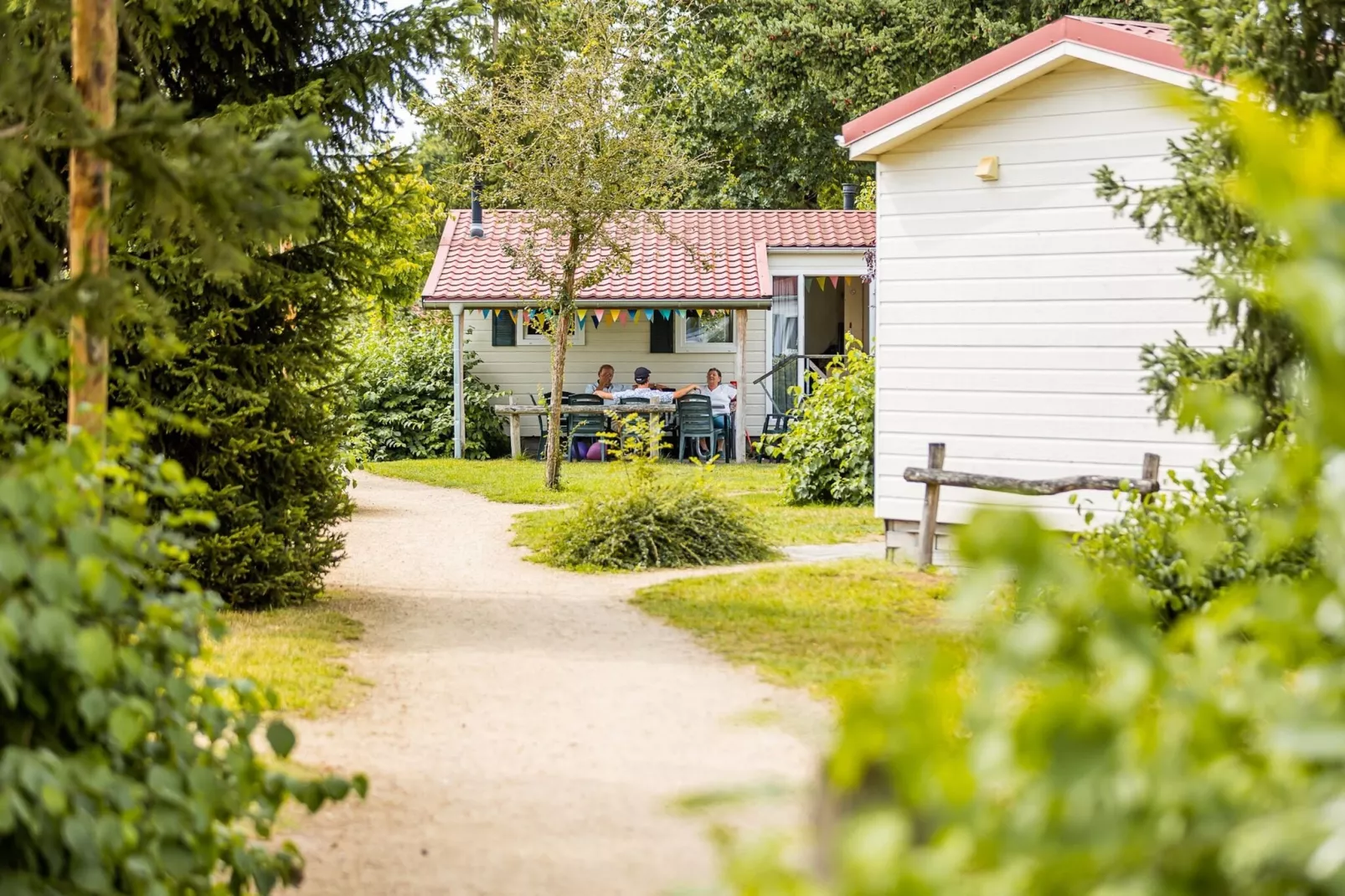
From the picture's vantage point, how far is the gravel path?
4.23 metres

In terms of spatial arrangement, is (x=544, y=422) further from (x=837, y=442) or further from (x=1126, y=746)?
(x=1126, y=746)

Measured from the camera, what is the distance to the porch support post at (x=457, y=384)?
71.9 ft

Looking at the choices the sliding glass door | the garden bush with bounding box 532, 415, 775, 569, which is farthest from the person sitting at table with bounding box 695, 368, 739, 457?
the garden bush with bounding box 532, 415, 775, 569

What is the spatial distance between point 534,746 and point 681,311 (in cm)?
1791

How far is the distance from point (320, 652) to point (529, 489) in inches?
371

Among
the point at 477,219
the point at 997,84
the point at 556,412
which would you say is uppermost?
the point at 477,219

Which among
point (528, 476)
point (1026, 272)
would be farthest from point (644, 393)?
point (1026, 272)

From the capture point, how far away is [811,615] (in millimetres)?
8609

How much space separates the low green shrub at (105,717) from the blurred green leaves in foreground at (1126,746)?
5.10 ft

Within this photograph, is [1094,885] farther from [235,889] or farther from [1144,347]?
[1144,347]

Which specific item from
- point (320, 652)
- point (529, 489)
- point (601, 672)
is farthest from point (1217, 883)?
point (529, 489)

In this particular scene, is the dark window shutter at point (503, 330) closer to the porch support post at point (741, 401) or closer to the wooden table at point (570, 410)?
the wooden table at point (570, 410)

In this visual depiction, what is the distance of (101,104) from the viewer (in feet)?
14.8

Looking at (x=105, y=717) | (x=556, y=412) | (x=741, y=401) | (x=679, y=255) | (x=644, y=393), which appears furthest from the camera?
(x=679, y=255)
